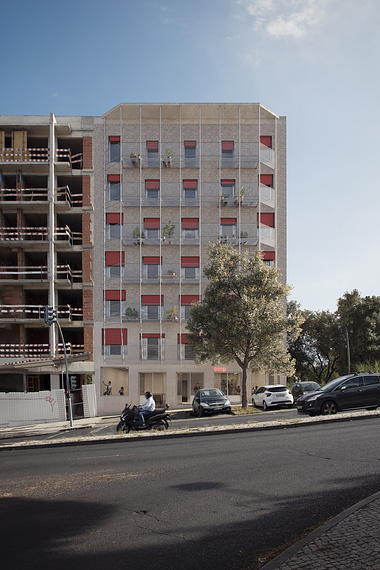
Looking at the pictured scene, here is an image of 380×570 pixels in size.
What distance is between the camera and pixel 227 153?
44281mm

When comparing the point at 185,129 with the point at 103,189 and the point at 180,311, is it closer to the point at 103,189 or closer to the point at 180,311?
the point at 103,189

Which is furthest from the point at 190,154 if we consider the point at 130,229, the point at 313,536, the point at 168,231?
the point at 313,536

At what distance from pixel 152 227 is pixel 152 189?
3.21m

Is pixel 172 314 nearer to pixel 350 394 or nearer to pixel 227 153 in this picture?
pixel 227 153

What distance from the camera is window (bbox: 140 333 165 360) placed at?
137 ft

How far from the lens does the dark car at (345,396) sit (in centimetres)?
1911

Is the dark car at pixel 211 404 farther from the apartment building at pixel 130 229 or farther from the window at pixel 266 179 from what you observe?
the window at pixel 266 179

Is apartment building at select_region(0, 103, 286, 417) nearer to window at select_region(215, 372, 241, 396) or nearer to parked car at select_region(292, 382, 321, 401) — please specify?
window at select_region(215, 372, 241, 396)

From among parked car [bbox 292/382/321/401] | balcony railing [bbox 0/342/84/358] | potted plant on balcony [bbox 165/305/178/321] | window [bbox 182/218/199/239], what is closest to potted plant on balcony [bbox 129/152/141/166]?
window [bbox 182/218/199/239]

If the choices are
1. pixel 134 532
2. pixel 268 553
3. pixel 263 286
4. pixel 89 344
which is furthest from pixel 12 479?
pixel 89 344

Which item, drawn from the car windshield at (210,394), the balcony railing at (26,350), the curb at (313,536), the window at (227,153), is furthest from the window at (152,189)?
the curb at (313,536)

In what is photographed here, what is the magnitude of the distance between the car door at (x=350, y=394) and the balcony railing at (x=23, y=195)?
2941 cm

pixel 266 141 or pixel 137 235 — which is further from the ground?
pixel 266 141

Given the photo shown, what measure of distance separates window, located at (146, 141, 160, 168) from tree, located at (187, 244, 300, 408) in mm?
12925
